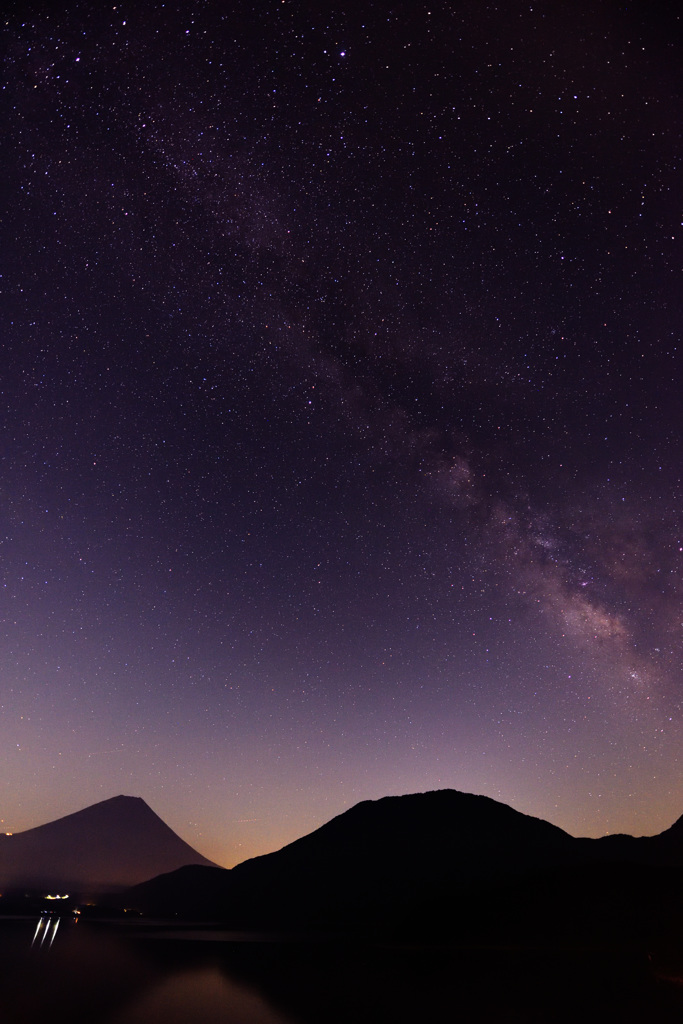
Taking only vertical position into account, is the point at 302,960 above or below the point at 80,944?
above

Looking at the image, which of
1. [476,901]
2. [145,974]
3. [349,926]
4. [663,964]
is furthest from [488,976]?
[349,926]

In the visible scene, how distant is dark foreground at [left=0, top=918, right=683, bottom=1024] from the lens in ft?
116

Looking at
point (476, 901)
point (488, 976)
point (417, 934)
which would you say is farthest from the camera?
point (476, 901)

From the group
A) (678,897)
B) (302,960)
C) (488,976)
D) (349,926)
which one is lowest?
(349,926)

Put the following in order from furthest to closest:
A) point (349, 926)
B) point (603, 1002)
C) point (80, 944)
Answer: point (349, 926) < point (80, 944) < point (603, 1002)

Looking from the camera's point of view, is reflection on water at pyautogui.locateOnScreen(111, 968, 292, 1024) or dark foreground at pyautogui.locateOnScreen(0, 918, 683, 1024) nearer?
reflection on water at pyautogui.locateOnScreen(111, 968, 292, 1024)

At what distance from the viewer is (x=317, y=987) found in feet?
162

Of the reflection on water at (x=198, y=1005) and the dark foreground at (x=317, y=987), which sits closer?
the reflection on water at (x=198, y=1005)

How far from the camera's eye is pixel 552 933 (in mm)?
126500

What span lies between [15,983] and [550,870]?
150 metres

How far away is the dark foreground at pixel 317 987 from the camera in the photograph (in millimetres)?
35219

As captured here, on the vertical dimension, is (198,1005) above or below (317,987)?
above

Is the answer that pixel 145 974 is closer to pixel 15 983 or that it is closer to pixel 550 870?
pixel 15 983

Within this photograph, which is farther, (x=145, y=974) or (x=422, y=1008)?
(x=145, y=974)
